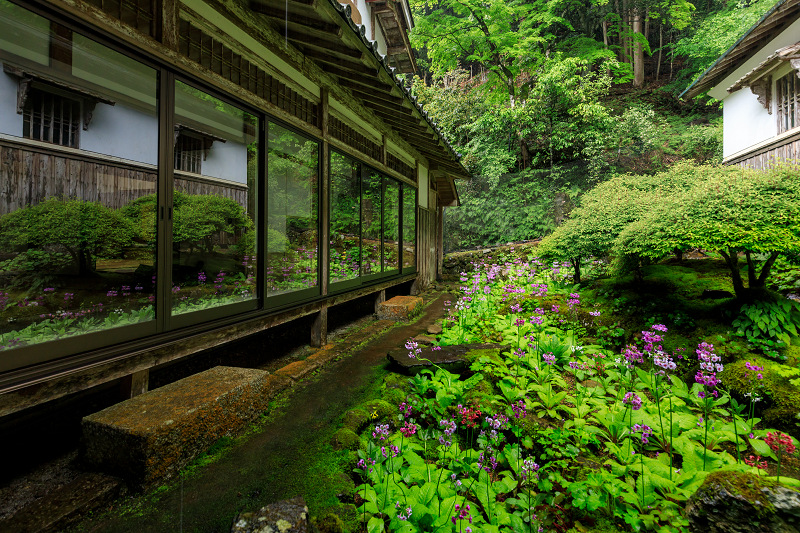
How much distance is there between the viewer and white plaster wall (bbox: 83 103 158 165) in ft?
15.1

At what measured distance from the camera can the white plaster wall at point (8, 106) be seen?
3.87 m

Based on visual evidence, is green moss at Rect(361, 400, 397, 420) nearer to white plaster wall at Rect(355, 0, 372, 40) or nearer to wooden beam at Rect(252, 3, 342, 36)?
wooden beam at Rect(252, 3, 342, 36)

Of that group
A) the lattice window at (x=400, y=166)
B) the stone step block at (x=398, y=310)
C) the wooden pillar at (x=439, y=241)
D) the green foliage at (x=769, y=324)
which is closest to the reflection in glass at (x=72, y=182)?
the stone step block at (x=398, y=310)

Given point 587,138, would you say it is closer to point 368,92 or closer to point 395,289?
point 395,289

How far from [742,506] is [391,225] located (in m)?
6.89

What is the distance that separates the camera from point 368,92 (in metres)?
5.26

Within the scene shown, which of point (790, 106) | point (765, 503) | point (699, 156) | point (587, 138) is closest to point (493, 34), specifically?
point (587, 138)

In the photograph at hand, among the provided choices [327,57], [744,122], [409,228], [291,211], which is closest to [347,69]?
[327,57]

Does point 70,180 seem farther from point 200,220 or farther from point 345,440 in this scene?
point 345,440

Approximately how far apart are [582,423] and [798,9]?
468 inches

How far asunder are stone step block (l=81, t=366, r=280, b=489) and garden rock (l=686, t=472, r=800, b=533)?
2975mm

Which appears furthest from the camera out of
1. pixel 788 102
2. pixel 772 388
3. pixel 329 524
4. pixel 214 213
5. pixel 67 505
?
pixel 788 102

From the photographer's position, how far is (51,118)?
4547mm

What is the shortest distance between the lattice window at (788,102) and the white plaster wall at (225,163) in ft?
43.8
